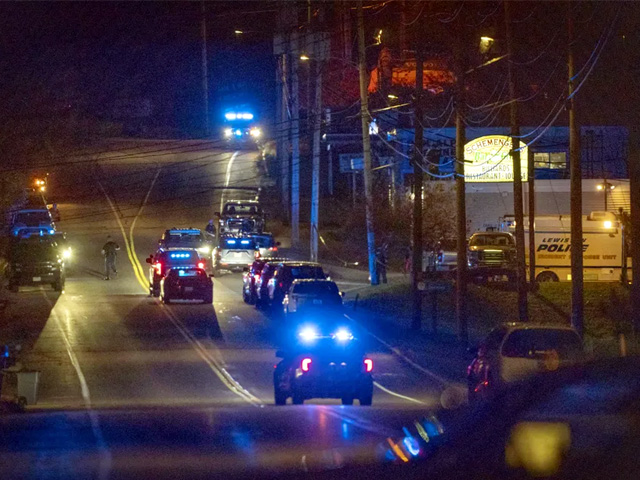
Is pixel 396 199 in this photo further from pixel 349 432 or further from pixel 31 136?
pixel 349 432

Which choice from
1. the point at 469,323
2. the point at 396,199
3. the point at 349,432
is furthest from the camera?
the point at 396,199

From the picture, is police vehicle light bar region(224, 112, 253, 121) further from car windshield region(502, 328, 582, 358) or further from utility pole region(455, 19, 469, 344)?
car windshield region(502, 328, 582, 358)

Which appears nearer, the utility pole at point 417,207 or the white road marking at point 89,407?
the white road marking at point 89,407

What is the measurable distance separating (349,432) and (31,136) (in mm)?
36912

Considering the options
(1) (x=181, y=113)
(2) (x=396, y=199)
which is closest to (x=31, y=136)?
(2) (x=396, y=199)

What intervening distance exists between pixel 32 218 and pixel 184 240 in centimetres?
1307

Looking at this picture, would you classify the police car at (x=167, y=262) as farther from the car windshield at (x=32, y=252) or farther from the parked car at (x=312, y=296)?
the parked car at (x=312, y=296)

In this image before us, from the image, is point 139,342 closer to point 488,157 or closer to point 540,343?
point 540,343

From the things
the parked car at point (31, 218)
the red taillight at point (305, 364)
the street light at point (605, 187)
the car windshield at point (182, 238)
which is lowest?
the red taillight at point (305, 364)

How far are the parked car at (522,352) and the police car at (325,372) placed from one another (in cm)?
198

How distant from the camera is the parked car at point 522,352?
1473cm

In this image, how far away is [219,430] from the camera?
736cm

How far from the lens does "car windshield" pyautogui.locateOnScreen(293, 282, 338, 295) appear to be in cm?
2639

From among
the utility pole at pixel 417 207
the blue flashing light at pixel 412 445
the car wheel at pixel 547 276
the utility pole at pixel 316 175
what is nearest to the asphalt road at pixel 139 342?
the utility pole at pixel 417 207
